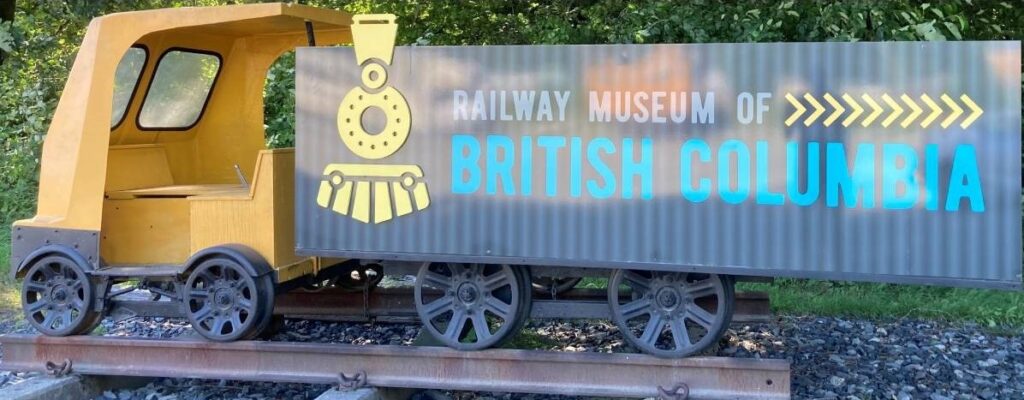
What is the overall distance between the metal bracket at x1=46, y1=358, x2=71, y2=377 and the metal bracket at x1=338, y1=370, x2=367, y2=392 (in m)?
1.86

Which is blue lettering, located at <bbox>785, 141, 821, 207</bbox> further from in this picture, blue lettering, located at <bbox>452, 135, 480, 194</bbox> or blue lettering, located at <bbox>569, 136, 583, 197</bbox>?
blue lettering, located at <bbox>452, 135, 480, 194</bbox>

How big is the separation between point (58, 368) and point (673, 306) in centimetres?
397

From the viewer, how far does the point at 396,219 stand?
5.66 meters

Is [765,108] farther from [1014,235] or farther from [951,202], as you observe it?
[1014,235]

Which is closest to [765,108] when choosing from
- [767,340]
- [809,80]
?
[809,80]

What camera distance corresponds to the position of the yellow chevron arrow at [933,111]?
481cm

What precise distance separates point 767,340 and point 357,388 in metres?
3.20

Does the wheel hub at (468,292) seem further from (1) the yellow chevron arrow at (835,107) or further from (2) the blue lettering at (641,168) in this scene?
(1) the yellow chevron arrow at (835,107)

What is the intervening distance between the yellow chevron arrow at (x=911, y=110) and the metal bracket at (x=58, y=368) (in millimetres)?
5257

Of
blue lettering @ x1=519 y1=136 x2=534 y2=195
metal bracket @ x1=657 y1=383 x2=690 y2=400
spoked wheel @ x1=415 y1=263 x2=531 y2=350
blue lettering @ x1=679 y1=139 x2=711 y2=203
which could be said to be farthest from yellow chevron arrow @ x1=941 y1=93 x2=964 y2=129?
spoked wheel @ x1=415 y1=263 x2=531 y2=350

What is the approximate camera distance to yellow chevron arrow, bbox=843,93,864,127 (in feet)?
16.2

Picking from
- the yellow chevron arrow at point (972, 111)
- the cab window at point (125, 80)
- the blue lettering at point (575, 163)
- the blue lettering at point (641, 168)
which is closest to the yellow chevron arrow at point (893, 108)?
the yellow chevron arrow at point (972, 111)

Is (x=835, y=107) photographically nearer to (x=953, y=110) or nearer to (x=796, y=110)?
(x=796, y=110)

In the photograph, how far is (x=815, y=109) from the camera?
196 inches
